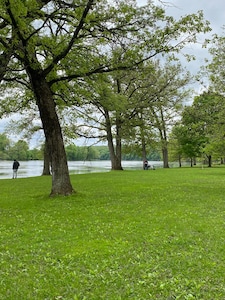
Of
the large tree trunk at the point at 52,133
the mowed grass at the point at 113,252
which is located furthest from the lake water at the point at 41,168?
the mowed grass at the point at 113,252

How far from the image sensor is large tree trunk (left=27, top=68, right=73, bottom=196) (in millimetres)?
11883

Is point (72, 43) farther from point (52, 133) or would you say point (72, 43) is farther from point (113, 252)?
point (113, 252)

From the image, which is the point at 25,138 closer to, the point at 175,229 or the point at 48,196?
the point at 48,196

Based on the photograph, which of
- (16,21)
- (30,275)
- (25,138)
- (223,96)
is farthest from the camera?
(25,138)

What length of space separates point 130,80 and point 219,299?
1130 inches

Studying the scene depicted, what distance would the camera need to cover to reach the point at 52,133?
12.0 metres

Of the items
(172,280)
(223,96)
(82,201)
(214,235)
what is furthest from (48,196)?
(223,96)

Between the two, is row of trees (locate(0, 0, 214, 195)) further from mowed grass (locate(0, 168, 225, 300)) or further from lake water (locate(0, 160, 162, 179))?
lake water (locate(0, 160, 162, 179))

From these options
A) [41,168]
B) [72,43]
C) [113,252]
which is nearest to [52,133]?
[72,43]

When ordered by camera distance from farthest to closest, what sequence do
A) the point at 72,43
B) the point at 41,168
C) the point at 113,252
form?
the point at 41,168, the point at 72,43, the point at 113,252

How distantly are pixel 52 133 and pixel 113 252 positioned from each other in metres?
7.42

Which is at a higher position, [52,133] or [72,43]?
[72,43]

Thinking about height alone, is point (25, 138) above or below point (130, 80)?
below

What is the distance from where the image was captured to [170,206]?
32.0 feet
